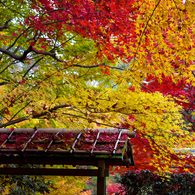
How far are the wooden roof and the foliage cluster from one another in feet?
10.7

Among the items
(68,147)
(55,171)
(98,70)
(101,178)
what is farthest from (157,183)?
(98,70)

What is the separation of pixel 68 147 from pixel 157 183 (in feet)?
15.2

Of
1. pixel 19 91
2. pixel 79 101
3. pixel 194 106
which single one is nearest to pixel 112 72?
pixel 79 101

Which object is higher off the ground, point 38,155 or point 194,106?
point 194,106

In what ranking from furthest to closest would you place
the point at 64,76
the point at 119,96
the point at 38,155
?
the point at 38,155
the point at 64,76
the point at 119,96

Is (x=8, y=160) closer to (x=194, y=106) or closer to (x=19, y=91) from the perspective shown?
(x=19, y=91)

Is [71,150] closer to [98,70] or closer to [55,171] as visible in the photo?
[55,171]

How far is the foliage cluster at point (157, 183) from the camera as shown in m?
7.23

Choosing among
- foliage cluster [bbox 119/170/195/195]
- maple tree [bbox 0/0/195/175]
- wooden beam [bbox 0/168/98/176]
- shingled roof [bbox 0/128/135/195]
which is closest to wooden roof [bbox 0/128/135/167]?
shingled roof [bbox 0/128/135/195]

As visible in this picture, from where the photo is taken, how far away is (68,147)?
4238mm

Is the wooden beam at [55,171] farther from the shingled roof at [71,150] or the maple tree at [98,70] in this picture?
the maple tree at [98,70]

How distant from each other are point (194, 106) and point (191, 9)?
17.5 ft

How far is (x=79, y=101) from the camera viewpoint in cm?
400

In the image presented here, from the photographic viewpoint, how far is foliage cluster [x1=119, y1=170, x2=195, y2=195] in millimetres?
7230
